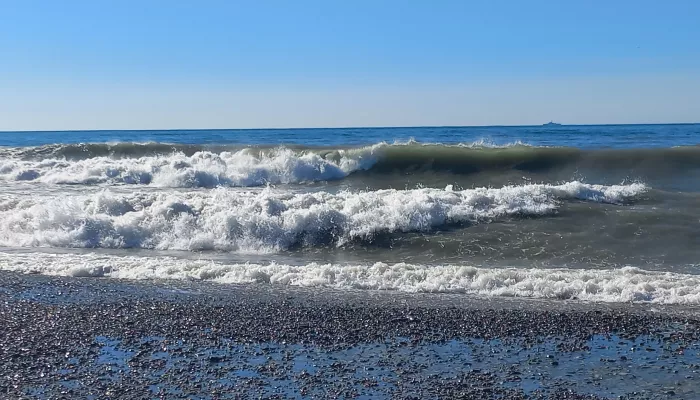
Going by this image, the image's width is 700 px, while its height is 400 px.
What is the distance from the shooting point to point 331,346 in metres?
7.97

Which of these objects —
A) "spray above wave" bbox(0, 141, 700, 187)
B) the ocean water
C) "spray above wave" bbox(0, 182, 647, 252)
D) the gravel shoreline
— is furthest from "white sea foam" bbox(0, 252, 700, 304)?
"spray above wave" bbox(0, 141, 700, 187)

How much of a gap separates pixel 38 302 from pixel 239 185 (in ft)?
51.5

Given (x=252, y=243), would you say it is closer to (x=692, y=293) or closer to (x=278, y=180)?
(x=692, y=293)

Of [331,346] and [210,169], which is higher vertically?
[210,169]

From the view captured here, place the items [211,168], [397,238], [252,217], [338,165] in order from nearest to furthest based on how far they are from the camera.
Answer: [397,238], [252,217], [211,168], [338,165]

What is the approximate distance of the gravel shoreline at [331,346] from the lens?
6.69 metres

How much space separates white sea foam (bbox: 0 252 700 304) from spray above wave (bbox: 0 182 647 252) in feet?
7.40

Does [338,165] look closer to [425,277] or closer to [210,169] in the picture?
[210,169]

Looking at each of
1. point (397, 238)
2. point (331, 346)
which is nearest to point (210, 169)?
point (397, 238)

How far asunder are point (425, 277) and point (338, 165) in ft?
52.7

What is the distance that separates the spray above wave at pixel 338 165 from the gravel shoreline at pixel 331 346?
48.9 feet

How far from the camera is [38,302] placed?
392 inches

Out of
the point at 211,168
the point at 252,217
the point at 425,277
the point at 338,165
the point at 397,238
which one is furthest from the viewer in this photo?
the point at 338,165

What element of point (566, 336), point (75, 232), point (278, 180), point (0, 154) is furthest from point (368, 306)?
point (0, 154)
